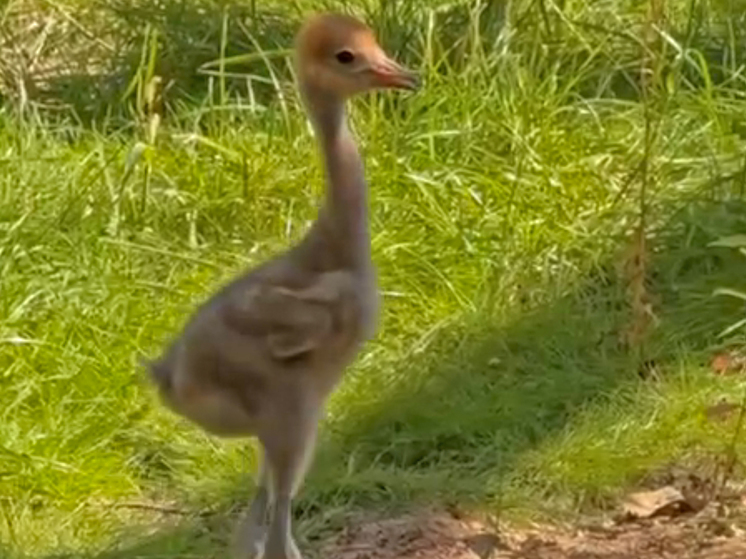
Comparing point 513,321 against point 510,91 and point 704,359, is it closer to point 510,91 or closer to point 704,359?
point 704,359

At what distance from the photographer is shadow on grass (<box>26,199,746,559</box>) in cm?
518

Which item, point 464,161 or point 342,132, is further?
point 464,161

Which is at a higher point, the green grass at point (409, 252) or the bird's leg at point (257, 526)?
the green grass at point (409, 252)

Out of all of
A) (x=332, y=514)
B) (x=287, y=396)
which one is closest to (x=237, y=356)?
(x=287, y=396)

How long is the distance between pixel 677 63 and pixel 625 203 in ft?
2.17

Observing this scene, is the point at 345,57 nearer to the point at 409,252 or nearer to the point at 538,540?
the point at 538,540

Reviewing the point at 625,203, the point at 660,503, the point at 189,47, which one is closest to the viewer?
the point at 660,503

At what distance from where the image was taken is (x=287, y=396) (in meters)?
4.01

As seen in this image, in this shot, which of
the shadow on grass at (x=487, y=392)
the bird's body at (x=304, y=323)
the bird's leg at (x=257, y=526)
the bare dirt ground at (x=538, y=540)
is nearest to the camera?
the bird's body at (x=304, y=323)

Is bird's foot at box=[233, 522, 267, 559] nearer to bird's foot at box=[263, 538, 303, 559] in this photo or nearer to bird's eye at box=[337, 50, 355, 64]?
bird's foot at box=[263, 538, 303, 559]

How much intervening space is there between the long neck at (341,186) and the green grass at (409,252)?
1.15 metres

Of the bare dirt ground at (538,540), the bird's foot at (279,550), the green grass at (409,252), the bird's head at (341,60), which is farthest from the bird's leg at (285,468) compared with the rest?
the green grass at (409,252)

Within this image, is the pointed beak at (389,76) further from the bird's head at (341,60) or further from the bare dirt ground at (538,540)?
the bare dirt ground at (538,540)

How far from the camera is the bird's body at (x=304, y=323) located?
13.1 feet
